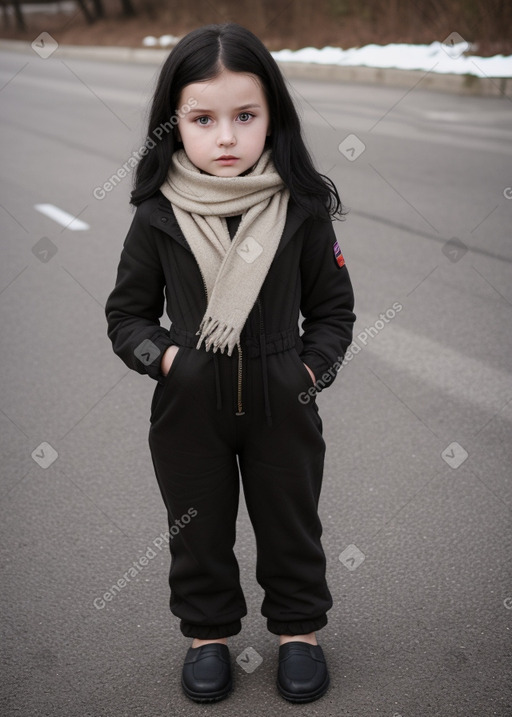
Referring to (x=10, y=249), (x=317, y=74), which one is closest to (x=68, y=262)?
(x=10, y=249)

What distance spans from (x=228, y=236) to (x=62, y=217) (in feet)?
19.5

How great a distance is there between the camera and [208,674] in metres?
2.54

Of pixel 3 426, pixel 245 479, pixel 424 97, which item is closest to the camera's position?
pixel 245 479

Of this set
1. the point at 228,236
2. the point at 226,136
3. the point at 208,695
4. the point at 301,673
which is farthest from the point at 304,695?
the point at 226,136

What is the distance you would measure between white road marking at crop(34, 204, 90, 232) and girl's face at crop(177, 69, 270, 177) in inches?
214

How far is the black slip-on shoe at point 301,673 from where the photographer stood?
2.51m

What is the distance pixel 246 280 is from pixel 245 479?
60 cm

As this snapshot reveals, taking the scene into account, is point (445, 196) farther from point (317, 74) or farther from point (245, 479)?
point (317, 74)

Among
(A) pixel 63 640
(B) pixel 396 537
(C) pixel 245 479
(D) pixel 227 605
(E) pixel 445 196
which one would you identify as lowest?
(E) pixel 445 196

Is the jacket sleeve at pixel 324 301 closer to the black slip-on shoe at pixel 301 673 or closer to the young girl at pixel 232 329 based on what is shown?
the young girl at pixel 232 329

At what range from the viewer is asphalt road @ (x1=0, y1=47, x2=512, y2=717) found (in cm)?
262

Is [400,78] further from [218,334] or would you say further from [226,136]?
[218,334]

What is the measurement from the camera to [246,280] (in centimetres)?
218

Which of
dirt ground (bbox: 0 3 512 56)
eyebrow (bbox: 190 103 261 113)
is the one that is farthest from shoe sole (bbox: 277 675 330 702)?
dirt ground (bbox: 0 3 512 56)
